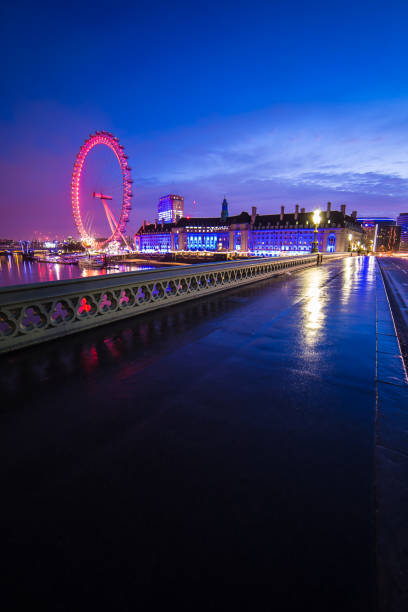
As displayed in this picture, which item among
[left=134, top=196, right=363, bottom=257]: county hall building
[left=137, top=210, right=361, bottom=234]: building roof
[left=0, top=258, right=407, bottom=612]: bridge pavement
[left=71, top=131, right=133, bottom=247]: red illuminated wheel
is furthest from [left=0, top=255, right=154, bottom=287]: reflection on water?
[left=137, top=210, right=361, bottom=234]: building roof

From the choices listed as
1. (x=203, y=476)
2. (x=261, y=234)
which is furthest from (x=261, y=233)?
(x=203, y=476)

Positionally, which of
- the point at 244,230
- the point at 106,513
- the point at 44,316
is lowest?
the point at 106,513

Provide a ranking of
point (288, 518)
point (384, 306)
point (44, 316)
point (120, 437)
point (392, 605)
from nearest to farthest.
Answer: point (392, 605) < point (288, 518) < point (120, 437) < point (44, 316) < point (384, 306)

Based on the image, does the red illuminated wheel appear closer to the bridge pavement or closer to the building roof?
the bridge pavement

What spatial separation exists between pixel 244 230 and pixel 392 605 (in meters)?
136

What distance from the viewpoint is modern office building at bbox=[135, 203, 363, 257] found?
108 meters

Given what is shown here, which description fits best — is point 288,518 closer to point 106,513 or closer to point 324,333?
point 106,513

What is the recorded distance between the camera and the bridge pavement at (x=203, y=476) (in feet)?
5.57

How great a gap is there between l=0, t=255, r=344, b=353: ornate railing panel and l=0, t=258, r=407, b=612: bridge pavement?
0.77 metres

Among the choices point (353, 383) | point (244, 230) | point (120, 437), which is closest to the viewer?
point (120, 437)

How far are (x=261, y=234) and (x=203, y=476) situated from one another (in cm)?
13251

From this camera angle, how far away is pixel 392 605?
1.53m

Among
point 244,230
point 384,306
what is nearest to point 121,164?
point 384,306

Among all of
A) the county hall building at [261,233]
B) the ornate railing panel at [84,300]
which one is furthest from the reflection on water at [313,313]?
the county hall building at [261,233]
